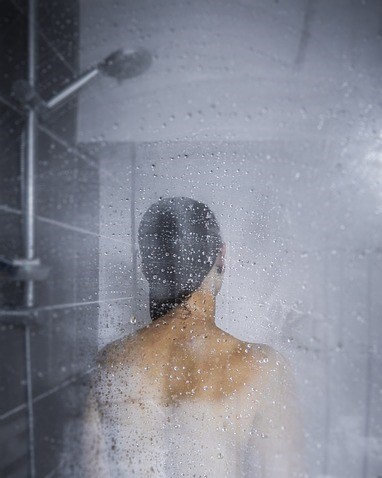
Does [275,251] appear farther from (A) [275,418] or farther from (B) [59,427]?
(B) [59,427]

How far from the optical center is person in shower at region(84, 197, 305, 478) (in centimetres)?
81

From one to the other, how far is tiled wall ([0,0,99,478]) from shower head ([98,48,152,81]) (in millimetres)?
60

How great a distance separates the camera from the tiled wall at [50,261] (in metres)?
0.72

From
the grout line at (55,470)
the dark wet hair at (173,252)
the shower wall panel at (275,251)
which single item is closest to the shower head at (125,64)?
the shower wall panel at (275,251)

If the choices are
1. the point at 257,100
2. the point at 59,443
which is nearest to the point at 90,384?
the point at 59,443

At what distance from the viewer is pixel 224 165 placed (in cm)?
87

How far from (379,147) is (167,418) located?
2.00ft

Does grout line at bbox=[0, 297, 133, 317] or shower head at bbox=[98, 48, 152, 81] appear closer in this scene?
grout line at bbox=[0, 297, 133, 317]

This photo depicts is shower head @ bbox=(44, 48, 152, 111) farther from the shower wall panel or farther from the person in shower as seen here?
the person in shower

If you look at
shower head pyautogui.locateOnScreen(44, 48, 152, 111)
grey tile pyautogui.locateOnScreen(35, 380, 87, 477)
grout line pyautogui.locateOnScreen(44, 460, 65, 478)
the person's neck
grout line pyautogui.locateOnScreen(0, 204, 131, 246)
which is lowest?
grout line pyautogui.locateOnScreen(44, 460, 65, 478)

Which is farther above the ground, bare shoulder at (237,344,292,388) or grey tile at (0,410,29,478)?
bare shoulder at (237,344,292,388)

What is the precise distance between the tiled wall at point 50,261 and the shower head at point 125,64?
6 centimetres

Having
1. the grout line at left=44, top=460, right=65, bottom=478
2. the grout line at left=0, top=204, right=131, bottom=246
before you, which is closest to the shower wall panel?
the grout line at left=0, top=204, right=131, bottom=246

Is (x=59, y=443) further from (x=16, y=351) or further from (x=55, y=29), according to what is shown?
(x=55, y=29)
